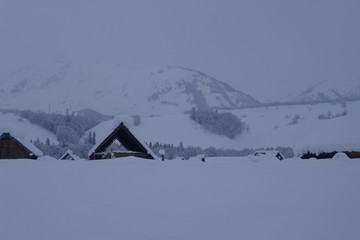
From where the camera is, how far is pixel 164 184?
6.93m

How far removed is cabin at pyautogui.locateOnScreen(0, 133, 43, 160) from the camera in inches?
875

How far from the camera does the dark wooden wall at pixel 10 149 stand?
73.0ft

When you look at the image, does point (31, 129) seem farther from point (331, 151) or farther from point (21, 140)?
point (331, 151)

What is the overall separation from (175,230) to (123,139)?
1548 cm

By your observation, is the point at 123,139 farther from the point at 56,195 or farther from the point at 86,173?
the point at 56,195

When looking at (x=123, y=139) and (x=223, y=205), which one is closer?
(x=223, y=205)

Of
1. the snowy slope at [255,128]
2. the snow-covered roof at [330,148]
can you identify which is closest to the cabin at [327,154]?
the snow-covered roof at [330,148]

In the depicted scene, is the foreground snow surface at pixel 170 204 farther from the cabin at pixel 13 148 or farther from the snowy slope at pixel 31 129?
the snowy slope at pixel 31 129

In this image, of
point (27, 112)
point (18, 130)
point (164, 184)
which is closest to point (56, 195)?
point (164, 184)

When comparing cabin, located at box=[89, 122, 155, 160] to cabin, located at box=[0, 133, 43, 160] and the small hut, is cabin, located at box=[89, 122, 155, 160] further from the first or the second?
the small hut

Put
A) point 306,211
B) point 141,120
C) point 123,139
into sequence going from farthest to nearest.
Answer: point 141,120 → point 123,139 → point 306,211

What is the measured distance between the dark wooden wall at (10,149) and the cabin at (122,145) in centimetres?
630

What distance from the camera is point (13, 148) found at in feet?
74.1

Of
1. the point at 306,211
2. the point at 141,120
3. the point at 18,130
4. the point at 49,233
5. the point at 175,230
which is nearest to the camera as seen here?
the point at 49,233
